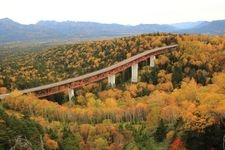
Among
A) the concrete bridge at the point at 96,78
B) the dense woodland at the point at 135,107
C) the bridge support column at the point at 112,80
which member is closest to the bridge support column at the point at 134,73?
the concrete bridge at the point at 96,78

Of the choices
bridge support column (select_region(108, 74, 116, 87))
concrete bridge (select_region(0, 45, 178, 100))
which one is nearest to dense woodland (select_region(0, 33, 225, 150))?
bridge support column (select_region(108, 74, 116, 87))

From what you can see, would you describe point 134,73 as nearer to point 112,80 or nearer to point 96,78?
point 112,80

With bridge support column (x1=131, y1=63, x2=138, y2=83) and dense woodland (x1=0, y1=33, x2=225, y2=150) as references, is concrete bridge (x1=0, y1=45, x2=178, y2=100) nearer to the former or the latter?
bridge support column (x1=131, y1=63, x2=138, y2=83)

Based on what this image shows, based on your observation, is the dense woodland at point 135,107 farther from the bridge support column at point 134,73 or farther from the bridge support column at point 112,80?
the bridge support column at point 112,80

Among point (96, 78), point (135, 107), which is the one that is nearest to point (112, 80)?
point (96, 78)

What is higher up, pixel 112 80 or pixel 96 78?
pixel 96 78

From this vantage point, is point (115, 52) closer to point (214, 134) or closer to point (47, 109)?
point (47, 109)
